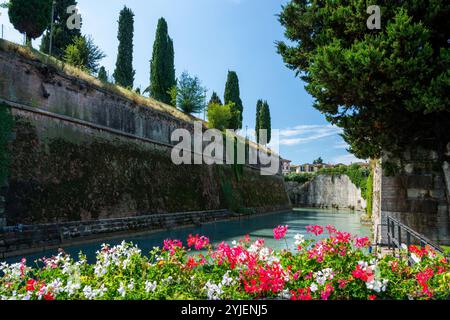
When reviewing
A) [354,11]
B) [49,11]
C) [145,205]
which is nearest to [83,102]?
[145,205]

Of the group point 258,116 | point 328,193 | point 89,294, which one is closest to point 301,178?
point 328,193

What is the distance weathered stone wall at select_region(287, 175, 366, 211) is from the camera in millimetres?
57131

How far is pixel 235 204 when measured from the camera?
104ft

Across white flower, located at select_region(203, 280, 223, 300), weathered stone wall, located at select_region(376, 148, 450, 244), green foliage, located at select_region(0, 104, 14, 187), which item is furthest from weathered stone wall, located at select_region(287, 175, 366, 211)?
white flower, located at select_region(203, 280, 223, 300)

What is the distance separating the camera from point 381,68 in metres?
9.23

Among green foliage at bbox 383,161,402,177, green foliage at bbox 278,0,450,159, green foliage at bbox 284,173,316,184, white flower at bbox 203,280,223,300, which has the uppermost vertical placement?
green foliage at bbox 278,0,450,159

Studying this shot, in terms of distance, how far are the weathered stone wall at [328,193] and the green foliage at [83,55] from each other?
1709 inches

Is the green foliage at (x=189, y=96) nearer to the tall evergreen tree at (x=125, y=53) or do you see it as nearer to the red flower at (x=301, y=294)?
the tall evergreen tree at (x=125, y=53)

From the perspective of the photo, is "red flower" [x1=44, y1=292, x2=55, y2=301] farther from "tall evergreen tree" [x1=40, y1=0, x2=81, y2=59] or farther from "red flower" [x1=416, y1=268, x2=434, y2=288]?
"tall evergreen tree" [x1=40, y1=0, x2=81, y2=59]

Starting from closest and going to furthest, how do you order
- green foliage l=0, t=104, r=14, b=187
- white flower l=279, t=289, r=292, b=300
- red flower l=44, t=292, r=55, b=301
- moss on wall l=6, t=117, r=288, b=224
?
red flower l=44, t=292, r=55, b=301 < white flower l=279, t=289, r=292, b=300 < green foliage l=0, t=104, r=14, b=187 < moss on wall l=6, t=117, r=288, b=224

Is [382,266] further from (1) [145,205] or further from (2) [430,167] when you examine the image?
(1) [145,205]

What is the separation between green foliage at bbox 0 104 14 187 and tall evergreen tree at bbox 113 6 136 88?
2128 cm

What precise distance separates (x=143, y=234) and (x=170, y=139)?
394 inches

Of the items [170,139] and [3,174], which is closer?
[3,174]
